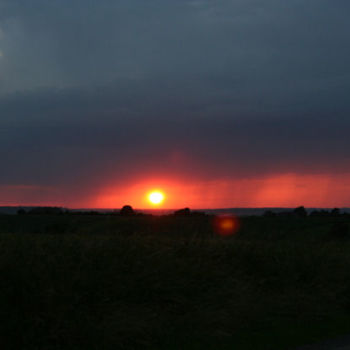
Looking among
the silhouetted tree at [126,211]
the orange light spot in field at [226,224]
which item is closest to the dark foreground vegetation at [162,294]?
the orange light spot in field at [226,224]

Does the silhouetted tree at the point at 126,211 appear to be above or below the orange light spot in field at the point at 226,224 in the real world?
above

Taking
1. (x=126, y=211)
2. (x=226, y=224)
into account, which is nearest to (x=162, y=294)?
(x=226, y=224)

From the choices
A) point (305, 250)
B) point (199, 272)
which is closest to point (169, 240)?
point (199, 272)

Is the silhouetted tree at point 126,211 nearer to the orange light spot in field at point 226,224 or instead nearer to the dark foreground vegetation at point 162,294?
the orange light spot in field at point 226,224

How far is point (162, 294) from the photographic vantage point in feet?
38.9

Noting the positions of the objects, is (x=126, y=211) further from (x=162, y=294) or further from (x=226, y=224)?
(x=162, y=294)

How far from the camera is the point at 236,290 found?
1302 centimetres

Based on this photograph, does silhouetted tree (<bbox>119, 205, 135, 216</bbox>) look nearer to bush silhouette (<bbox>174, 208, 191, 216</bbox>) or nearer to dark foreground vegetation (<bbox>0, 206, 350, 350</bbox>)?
bush silhouette (<bbox>174, 208, 191, 216</bbox>)

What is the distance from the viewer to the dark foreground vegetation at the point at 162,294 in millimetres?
9617

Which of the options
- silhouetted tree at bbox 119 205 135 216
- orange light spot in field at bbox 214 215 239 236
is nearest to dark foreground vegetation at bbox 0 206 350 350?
orange light spot in field at bbox 214 215 239 236

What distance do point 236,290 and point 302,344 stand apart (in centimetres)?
272

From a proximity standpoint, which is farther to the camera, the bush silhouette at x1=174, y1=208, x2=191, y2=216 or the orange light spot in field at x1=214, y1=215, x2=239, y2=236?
the bush silhouette at x1=174, y1=208, x2=191, y2=216

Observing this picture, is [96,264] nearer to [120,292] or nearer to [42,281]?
[120,292]

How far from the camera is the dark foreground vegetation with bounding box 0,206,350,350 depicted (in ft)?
31.6
